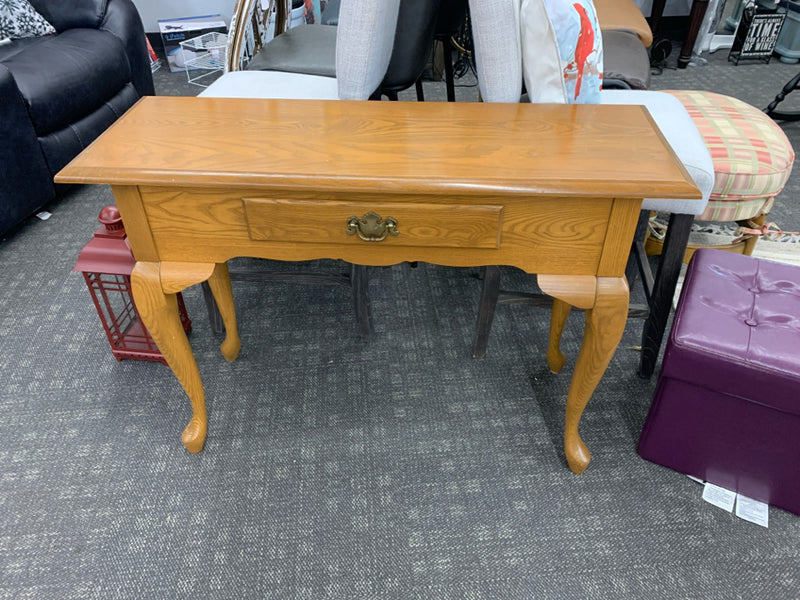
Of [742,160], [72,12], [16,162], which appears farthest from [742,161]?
[72,12]

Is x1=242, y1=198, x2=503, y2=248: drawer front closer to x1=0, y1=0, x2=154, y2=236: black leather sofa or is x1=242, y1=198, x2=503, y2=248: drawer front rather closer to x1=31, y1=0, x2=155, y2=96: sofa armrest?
x1=0, y1=0, x2=154, y2=236: black leather sofa

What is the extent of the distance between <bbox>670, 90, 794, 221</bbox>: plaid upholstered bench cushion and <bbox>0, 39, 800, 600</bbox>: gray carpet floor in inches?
20.2

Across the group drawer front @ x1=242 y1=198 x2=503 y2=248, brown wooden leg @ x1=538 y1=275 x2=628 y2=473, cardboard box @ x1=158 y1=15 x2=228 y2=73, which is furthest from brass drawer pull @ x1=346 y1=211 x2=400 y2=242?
cardboard box @ x1=158 y1=15 x2=228 y2=73

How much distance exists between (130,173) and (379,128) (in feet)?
1.46

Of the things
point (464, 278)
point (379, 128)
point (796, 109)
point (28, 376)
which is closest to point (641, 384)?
point (464, 278)

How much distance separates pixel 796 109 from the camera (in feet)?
9.59

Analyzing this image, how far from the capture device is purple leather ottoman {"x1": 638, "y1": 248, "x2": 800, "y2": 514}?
42.9 inches

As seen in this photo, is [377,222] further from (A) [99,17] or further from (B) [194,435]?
(A) [99,17]

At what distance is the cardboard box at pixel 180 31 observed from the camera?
11.4 ft

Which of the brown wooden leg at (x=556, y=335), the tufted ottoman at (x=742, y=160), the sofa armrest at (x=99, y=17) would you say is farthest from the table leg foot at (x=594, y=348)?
the sofa armrest at (x=99, y=17)

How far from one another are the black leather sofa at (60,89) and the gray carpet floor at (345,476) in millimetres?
521

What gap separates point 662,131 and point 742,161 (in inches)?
12.7

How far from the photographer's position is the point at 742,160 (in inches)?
58.0

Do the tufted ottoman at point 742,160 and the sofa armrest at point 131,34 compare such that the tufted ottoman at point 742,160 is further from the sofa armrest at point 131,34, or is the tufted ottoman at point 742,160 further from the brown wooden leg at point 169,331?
the sofa armrest at point 131,34
